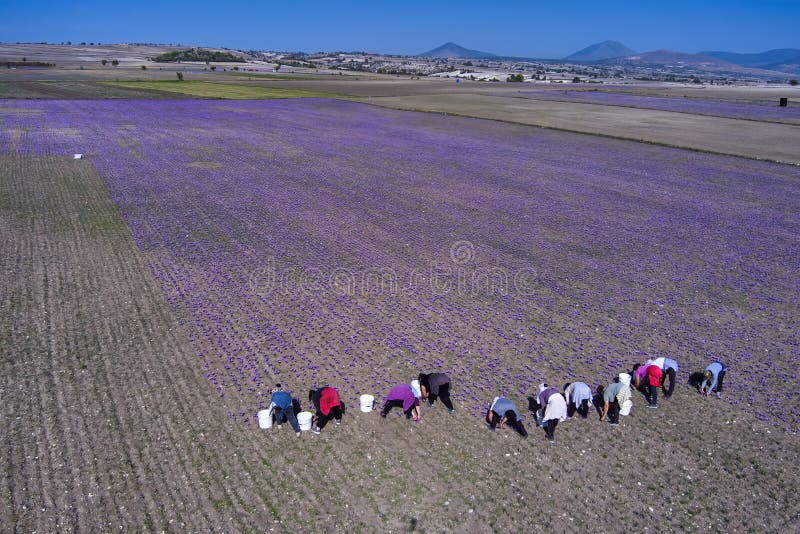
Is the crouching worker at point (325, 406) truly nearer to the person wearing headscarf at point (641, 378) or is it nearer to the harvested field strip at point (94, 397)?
the harvested field strip at point (94, 397)

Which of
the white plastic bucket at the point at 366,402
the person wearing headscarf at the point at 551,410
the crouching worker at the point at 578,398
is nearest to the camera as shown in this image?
the person wearing headscarf at the point at 551,410

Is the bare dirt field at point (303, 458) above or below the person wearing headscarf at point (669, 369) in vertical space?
below

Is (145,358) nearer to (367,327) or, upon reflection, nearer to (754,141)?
(367,327)

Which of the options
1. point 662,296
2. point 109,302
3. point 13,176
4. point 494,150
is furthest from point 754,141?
point 13,176

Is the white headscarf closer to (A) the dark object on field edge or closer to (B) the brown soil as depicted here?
(B) the brown soil

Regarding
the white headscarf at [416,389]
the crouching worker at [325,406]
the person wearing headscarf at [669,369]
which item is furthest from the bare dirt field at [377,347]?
the white headscarf at [416,389]

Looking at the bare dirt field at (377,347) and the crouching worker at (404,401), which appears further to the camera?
the crouching worker at (404,401)

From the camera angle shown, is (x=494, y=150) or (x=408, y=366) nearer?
(x=408, y=366)

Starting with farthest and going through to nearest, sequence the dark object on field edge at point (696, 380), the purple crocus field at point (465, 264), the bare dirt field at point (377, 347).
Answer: the purple crocus field at point (465, 264) → the dark object on field edge at point (696, 380) → the bare dirt field at point (377, 347)

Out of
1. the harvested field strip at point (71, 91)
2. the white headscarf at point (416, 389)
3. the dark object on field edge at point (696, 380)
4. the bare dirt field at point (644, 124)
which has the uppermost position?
the harvested field strip at point (71, 91)
